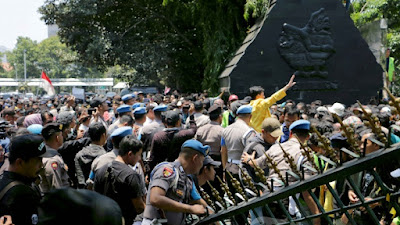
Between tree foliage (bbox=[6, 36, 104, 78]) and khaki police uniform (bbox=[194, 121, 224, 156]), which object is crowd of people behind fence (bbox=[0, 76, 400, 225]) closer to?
khaki police uniform (bbox=[194, 121, 224, 156])

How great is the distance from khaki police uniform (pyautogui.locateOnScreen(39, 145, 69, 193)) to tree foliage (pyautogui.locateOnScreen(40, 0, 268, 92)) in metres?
14.8

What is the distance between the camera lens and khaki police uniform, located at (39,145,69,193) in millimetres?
4863

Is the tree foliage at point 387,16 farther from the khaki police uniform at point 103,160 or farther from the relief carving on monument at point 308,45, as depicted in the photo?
the khaki police uniform at point 103,160

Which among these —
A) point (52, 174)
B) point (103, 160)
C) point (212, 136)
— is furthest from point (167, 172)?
point (212, 136)

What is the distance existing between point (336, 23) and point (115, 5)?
11081 mm

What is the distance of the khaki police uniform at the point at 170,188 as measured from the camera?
11.7 ft

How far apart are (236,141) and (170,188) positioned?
3077 millimetres

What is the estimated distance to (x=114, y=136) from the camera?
204 inches

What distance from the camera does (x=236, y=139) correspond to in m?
6.57

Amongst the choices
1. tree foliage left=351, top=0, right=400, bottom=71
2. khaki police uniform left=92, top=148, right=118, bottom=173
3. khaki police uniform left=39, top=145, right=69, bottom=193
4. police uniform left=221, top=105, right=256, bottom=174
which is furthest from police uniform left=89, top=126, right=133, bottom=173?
tree foliage left=351, top=0, right=400, bottom=71

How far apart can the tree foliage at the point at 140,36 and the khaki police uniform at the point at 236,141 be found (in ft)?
42.8

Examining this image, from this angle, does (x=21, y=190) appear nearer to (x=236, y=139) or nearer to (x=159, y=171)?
(x=159, y=171)

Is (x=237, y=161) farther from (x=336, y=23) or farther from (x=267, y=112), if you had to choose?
(x=336, y=23)

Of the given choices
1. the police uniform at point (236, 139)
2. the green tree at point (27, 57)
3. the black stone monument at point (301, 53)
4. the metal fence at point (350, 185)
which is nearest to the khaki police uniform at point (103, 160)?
the police uniform at point (236, 139)
